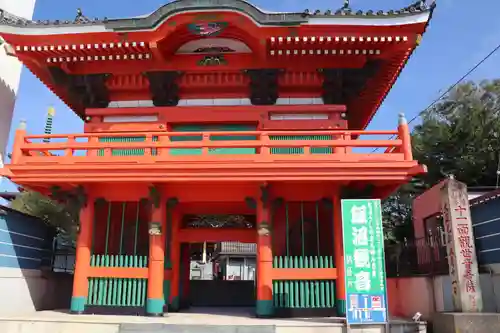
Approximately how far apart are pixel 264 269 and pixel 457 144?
15.8 m

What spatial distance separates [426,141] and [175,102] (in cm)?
1567

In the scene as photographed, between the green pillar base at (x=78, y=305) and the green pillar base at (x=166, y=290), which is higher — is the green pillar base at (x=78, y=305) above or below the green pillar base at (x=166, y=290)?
below

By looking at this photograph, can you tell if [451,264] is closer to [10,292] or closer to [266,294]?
[266,294]

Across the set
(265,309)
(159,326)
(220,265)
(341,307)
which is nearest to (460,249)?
(341,307)

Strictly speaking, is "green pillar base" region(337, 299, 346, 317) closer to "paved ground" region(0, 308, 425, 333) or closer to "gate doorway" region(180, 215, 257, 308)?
"paved ground" region(0, 308, 425, 333)

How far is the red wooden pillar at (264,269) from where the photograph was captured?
1009 centimetres

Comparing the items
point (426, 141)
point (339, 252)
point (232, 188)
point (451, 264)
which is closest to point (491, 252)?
point (451, 264)

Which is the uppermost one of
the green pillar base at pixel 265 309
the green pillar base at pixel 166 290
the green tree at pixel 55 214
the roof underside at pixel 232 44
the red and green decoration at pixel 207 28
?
the red and green decoration at pixel 207 28

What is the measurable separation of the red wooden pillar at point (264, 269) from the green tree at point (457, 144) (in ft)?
41.5

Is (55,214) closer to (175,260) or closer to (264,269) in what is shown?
(175,260)

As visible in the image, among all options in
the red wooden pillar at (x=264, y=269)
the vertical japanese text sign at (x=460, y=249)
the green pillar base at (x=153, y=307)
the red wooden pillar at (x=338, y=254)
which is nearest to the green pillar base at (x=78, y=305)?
the green pillar base at (x=153, y=307)

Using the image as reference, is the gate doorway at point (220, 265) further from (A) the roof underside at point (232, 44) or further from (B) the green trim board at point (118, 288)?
(A) the roof underside at point (232, 44)

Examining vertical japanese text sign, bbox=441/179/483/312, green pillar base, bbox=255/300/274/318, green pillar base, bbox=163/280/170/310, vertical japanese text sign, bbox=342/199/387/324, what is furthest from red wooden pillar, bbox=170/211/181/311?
vertical japanese text sign, bbox=441/179/483/312

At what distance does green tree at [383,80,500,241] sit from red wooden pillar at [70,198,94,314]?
49.8 feet
